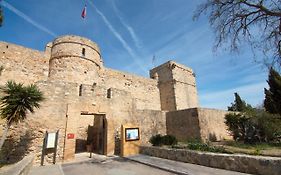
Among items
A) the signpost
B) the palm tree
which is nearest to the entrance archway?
the signpost

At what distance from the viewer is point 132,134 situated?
31.8ft

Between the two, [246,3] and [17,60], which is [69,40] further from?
[246,3]

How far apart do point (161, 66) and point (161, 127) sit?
10.1 m

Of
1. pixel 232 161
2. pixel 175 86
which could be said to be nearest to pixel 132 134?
pixel 232 161

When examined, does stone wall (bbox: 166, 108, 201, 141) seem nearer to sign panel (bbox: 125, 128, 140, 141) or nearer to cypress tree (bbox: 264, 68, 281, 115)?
sign panel (bbox: 125, 128, 140, 141)

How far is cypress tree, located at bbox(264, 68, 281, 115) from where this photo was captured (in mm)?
Answer: 16823

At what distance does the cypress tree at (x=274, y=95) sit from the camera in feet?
55.2

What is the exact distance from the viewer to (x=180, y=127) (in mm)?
13039

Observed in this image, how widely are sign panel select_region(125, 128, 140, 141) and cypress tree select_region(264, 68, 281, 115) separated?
14879 mm

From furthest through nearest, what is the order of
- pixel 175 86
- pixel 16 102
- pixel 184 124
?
pixel 175 86 < pixel 184 124 < pixel 16 102

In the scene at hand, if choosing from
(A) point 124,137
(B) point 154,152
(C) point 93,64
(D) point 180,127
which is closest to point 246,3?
(B) point 154,152

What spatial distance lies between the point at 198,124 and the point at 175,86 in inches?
332

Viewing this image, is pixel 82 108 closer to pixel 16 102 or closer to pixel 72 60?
pixel 16 102

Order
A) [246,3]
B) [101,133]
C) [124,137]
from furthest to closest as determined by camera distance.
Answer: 1. [101,133]
2. [124,137]
3. [246,3]
